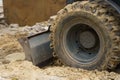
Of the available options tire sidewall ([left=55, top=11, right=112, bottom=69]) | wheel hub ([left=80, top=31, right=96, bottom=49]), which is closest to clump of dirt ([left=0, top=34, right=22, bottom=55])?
tire sidewall ([left=55, top=11, right=112, bottom=69])

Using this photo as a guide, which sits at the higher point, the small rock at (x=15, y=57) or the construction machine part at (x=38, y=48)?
the construction machine part at (x=38, y=48)

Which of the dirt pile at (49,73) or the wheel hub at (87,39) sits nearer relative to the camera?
the dirt pile at (49,73)

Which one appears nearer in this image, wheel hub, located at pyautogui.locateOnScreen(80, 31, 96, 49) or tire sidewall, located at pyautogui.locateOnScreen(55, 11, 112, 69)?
tire sidewall, located at pyautogui.locateOnScreen(55, 11, 112, 69)

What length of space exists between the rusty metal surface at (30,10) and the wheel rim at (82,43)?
2.65m

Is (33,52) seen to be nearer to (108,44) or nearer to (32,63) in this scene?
(32,63)

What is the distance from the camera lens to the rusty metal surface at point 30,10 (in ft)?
26.3

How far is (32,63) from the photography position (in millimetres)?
5430

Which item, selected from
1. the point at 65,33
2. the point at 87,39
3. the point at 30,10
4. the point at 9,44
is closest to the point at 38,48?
the point at 65,33

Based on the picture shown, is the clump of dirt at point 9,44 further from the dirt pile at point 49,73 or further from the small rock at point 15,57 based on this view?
the dirt pile at point 49,73

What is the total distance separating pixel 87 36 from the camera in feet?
16.9

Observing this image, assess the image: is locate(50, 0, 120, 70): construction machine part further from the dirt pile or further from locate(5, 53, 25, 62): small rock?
locate(5, 53, 25, 62): small rock

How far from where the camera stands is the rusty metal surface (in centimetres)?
802

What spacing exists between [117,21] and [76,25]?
618mm

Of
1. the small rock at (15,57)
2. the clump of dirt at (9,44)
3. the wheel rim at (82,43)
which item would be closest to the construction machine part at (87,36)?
the wheel rim at (82,43)
